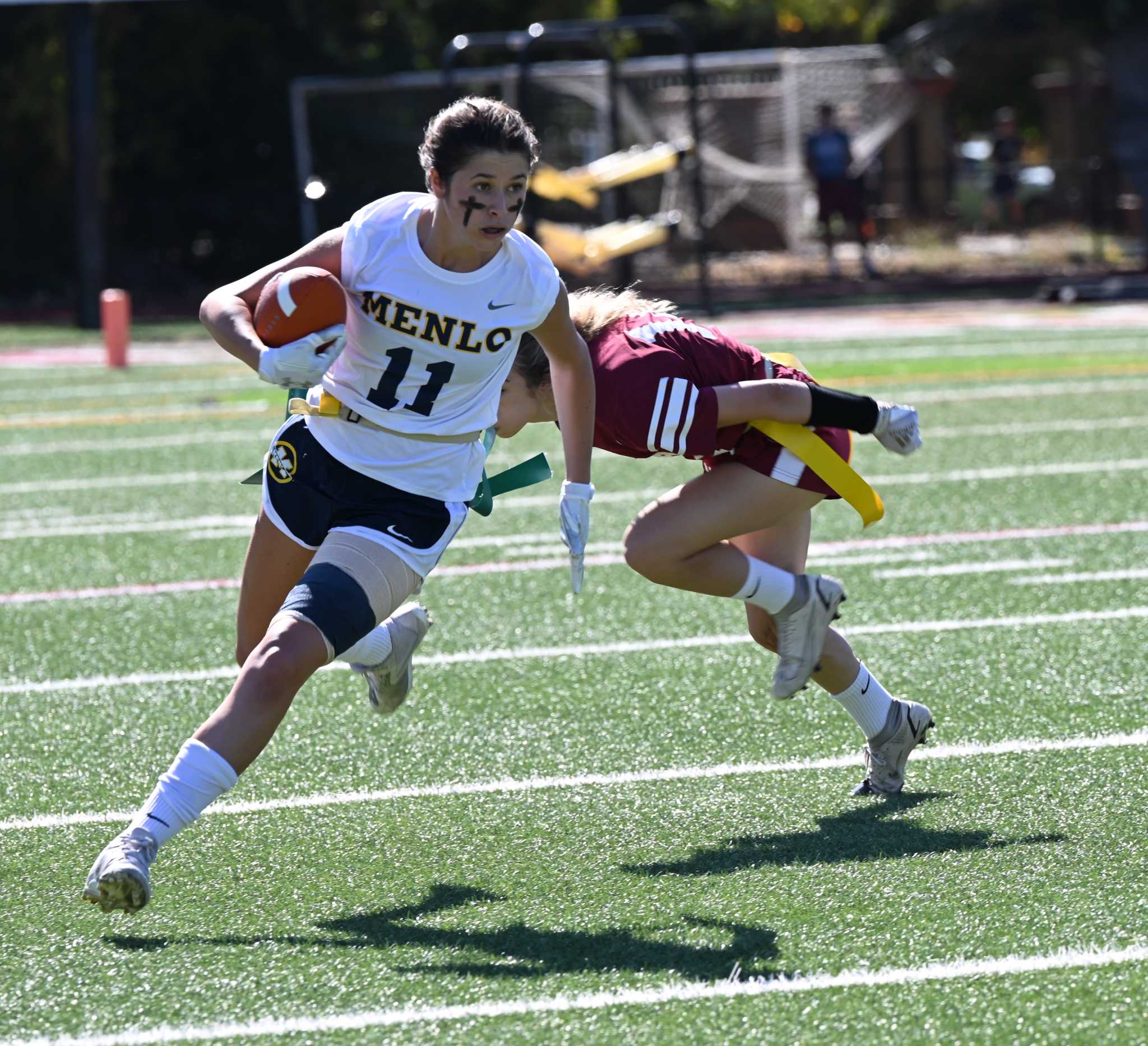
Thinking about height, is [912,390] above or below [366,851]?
below

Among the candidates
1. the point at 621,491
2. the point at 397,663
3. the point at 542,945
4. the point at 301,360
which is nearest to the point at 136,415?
the point at 621,491

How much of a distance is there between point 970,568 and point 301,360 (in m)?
4.19

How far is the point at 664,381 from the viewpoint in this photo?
4312 millimetres

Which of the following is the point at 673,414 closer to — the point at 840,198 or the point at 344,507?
the point at 344,507

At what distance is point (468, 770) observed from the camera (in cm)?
477

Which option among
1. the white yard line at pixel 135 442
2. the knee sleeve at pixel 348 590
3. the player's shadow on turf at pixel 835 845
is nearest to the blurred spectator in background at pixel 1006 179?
the white yard line at pixel 135 442

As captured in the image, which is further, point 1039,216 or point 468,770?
point 1039,216

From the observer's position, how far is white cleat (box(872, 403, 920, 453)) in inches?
179

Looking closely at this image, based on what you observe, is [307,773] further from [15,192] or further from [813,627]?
[15,192]

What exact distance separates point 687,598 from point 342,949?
351 centimetres

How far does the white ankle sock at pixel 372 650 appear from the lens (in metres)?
4.36

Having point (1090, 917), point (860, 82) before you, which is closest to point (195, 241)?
point (860, 82)

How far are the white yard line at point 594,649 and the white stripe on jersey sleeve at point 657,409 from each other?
70.6 inches

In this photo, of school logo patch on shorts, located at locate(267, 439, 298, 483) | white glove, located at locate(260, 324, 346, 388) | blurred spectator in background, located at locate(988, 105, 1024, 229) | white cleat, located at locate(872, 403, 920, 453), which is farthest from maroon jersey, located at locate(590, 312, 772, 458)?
blurred spectator in background, located at locate(988, 105, 1024, 229)
